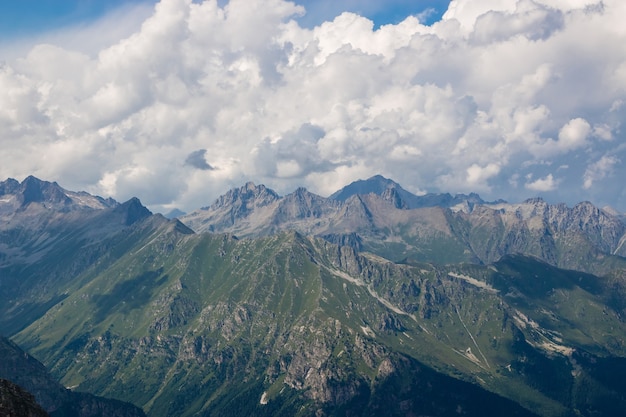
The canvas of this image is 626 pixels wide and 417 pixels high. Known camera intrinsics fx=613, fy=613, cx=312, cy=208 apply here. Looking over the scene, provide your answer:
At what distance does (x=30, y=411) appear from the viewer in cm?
13212

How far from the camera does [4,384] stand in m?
133

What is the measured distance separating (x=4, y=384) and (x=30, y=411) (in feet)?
27.4

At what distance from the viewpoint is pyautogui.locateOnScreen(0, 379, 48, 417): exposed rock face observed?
12606cm

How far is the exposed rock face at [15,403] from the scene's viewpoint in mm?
126062

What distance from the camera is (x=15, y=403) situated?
129125 mm
